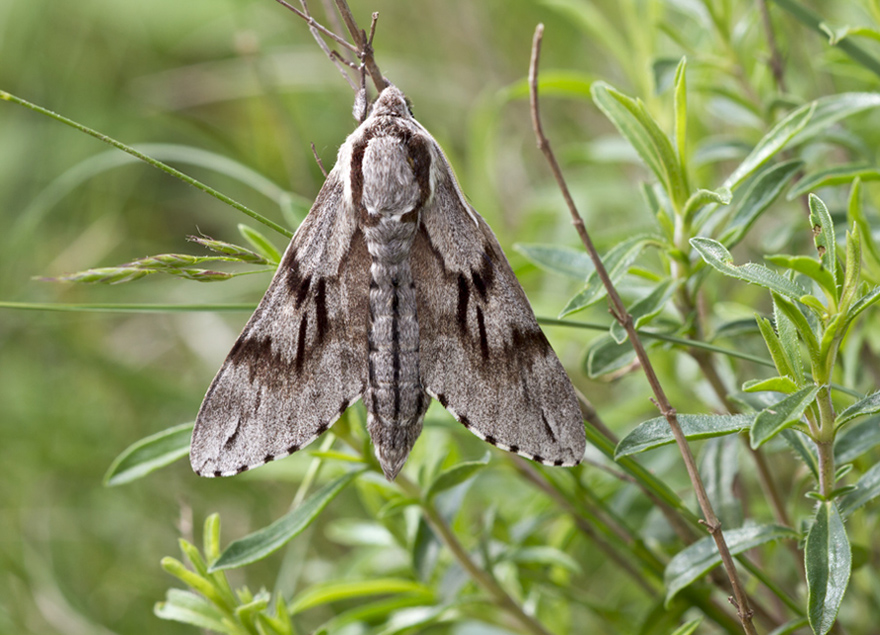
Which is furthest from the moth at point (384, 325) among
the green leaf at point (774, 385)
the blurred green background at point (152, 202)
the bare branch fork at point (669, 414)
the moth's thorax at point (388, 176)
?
the blurred green background at point (152, 202)

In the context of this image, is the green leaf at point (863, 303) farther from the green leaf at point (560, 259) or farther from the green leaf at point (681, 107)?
the green leaf at point (560, 259)

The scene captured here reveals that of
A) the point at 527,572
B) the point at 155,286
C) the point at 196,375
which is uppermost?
the point at 155,286

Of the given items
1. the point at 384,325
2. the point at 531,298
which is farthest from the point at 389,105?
the point at 531,298

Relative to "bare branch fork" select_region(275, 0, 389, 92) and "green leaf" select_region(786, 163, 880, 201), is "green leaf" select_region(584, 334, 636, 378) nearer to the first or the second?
"green leaf" select_region(786, 163, 880, 201)

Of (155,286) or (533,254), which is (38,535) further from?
(533,254)

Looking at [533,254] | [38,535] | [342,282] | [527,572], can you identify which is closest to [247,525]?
[38,535]

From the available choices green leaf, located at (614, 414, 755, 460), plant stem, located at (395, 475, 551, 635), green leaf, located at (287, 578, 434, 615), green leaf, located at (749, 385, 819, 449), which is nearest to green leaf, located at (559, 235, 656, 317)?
green leaf, located at (614, 414, 755, 460)
